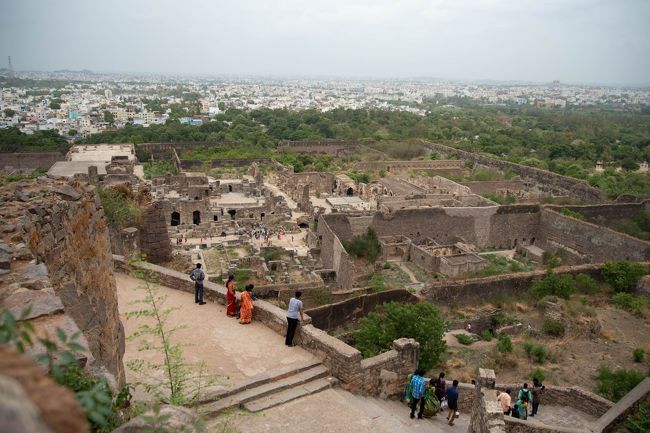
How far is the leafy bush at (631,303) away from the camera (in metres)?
13.7

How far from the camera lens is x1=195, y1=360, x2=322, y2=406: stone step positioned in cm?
560

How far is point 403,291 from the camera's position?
44.7 ft

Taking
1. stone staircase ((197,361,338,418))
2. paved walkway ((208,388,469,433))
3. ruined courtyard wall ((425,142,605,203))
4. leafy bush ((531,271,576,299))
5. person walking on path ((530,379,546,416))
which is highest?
stone staircase ((197,361,338,418))

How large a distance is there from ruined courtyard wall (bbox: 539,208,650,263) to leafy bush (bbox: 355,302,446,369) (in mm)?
13278

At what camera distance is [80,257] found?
4.89 meters

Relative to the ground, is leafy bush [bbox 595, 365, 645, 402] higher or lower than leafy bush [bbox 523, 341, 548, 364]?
higher

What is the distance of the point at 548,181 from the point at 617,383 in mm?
28349

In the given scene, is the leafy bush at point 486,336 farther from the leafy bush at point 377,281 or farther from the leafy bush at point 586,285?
the leafy bush at point 586,285

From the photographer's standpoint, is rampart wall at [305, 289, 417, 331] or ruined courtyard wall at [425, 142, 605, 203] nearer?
rampart wall at [305, 289, 417, 331]

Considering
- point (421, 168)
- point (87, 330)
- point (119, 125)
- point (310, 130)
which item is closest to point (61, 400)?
point (87, 330)

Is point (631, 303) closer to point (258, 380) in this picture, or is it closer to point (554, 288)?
point (554, 288)

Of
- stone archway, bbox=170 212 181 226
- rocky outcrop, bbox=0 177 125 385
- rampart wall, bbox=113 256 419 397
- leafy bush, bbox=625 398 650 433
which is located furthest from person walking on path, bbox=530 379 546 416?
stone archway, bbox=170 212 181 226

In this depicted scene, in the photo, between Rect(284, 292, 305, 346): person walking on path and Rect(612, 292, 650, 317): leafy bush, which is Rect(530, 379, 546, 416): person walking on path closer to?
Rect(284, 292, 305, 346): person walking on path

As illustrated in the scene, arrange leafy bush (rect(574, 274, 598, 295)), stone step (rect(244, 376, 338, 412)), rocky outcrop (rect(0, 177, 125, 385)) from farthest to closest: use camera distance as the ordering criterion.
Answer: leafy bush (rect(574, 274, 598, 295)) → stone step (rect(244, 376, 338, 412)) → rocky outcrop (rect(0, 177, 125, 385))
